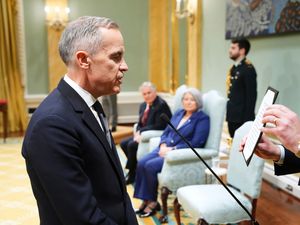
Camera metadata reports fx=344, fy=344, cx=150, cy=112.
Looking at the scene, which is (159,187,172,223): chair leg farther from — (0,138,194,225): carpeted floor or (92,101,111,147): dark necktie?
(92,101,111,147): dark necktie

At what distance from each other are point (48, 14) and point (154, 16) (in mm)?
2154

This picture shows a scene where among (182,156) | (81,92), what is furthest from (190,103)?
(81,92)

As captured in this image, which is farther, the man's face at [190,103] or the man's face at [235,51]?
the man's face at [235,51]

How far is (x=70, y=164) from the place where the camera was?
96 centimetres

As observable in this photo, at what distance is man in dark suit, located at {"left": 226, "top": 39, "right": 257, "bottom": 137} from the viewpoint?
3443 millimetres

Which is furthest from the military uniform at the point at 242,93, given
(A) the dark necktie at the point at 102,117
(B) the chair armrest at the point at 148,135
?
(A) the dark necktie at the point at 102,117

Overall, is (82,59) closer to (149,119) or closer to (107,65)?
(107,65)

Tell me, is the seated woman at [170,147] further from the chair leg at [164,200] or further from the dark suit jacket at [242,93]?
the dark suit jacket at [242,93]

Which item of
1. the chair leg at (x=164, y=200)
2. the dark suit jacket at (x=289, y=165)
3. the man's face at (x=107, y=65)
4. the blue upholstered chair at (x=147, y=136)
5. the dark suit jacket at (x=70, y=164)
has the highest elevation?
the man's face at (x=107, y=65)

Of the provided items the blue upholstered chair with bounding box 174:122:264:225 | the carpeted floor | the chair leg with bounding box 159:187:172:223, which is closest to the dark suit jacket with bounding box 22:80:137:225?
the blue upholstered chair with bounding box 174:122:264:225

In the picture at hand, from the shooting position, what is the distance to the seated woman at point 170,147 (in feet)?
9.88

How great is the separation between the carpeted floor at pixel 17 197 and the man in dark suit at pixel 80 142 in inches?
75.3

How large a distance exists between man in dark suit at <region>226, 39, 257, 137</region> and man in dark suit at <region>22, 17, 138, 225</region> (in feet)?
8.32

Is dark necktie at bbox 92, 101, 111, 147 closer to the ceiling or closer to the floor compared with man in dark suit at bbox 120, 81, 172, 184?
closer to the ceiling
